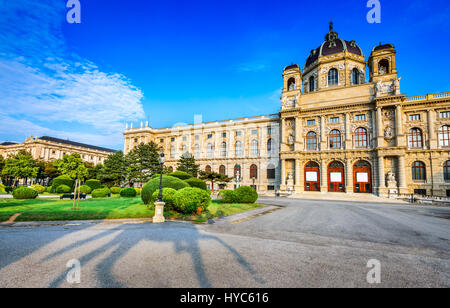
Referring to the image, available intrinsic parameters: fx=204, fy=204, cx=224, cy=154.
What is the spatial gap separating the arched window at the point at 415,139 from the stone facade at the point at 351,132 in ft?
0.41

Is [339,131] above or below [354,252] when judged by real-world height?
above

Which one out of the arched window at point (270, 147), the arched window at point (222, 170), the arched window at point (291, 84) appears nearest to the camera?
the arched window at point (291, 84)

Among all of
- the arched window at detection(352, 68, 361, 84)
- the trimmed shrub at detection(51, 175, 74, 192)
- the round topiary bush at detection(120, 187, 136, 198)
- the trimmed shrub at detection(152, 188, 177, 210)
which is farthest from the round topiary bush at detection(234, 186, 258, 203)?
the arched window at detection(352, 68, 361, 84)

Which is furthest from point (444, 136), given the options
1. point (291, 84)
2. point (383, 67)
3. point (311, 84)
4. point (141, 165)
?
point (141, 165)

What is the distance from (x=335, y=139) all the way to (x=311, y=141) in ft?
14.1

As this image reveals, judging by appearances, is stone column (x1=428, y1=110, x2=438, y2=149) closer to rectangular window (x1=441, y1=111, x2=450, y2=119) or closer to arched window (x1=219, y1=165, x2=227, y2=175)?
rectangular window (x1=441, y1=111, x2=450, y2=119)

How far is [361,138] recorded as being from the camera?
3766 centimetres

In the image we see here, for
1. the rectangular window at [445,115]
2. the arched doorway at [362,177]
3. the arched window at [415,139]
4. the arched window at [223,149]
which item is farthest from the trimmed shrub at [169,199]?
the rectangular window at [445,115]

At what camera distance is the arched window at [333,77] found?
43656mm

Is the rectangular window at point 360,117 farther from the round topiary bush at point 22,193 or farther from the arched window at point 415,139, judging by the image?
the round topiary bush at point 22,193
